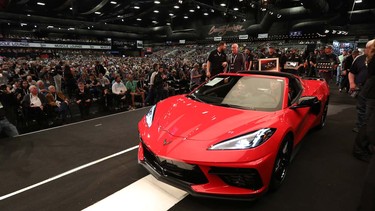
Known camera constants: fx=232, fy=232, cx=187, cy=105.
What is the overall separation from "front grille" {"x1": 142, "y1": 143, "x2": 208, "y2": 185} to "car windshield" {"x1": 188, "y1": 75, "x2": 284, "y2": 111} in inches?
42.0

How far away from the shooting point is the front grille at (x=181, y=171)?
6.79ft

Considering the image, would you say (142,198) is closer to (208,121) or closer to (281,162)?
(208,121)

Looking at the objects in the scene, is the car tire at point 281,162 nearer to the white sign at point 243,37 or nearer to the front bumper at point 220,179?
the front bumper at point 220,179

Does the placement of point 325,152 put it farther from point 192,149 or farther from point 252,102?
point 192,149

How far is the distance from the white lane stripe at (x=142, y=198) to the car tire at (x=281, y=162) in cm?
93

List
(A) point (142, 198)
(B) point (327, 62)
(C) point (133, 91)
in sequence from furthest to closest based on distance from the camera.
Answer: (C) point (133, 91) < (B) point (327, 62) < (A) point (142, 198)

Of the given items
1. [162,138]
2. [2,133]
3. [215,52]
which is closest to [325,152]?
[162,138]

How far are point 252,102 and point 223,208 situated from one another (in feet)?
4.27

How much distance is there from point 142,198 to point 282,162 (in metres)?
1.55

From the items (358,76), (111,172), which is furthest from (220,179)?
(358,76)

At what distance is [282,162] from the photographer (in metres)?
2.54

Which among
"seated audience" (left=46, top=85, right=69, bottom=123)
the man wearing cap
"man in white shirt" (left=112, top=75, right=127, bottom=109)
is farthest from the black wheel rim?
"man in white shirt" (left=112, top=75, right=127, bottom=109)

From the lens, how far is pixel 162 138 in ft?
7.66

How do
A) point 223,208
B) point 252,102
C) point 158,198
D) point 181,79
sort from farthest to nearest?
1. point 181,79
2. point 252,102
3. point 158,198
4. point 223,208
